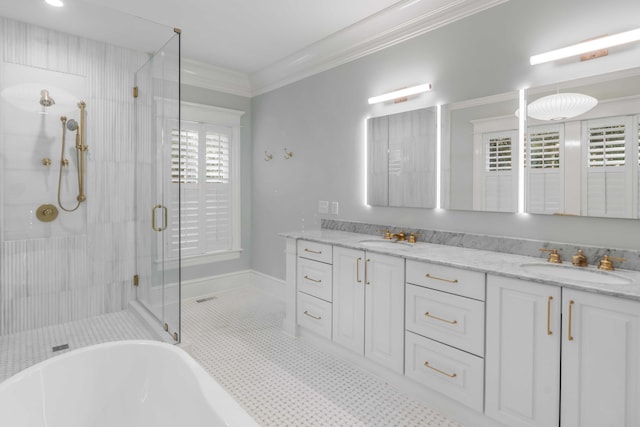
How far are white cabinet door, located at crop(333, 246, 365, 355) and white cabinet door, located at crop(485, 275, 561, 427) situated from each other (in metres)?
0.88

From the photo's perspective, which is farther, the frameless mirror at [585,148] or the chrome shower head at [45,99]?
the chrome shower head at [45,99]

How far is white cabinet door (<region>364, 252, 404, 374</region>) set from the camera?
2.22 m

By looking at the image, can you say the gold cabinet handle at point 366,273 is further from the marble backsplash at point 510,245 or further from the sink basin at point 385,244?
the marble backsplash at point 510,245

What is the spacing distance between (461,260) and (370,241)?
96 cm

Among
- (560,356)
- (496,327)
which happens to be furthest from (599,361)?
(496,327)

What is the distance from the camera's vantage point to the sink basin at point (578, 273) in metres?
1.71

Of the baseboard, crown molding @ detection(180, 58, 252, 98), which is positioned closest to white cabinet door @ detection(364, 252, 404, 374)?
the baseboard

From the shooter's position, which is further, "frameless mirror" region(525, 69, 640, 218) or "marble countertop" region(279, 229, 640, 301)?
"frameless mirror" region(525, 69, 640, 218)

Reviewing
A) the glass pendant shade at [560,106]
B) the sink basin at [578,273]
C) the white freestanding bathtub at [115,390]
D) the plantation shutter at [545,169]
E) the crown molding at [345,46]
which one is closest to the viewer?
the white freestanding bathtub at [115,390]

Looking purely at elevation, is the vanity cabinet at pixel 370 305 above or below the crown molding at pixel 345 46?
below

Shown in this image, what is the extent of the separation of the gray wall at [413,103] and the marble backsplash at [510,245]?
0.17ft

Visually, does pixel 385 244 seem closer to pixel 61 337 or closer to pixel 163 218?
pixel 163 218

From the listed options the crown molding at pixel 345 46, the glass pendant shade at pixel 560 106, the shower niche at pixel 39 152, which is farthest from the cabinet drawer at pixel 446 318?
the shower niche at pixel 39 152

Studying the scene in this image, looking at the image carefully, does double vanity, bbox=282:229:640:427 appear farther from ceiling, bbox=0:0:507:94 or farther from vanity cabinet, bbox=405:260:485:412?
ceiling, bbox=0:0:507:94
